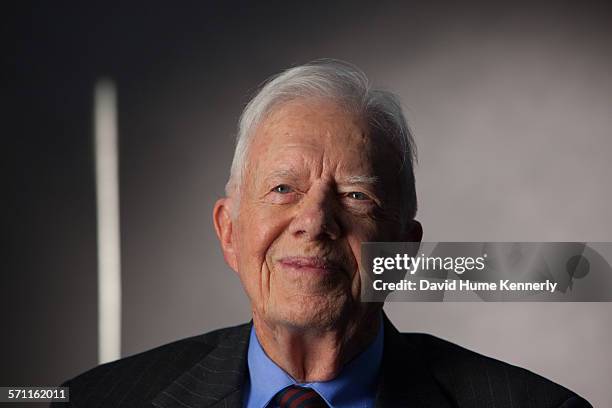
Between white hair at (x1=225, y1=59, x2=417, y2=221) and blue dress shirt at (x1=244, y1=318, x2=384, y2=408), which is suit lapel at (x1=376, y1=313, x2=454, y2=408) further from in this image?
white hair at (x1=225, y1=59, x2=417, y2=221)

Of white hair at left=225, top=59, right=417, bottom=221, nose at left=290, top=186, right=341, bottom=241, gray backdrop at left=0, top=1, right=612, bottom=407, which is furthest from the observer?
gray backdrop at left=0, top=1, right=612, bottom=407

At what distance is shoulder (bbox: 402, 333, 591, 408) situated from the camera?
1.70 meters

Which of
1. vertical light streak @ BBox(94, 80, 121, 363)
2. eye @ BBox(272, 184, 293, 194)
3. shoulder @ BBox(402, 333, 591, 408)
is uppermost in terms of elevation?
vertical light streak @ BBox(94, 80, 121, 363)

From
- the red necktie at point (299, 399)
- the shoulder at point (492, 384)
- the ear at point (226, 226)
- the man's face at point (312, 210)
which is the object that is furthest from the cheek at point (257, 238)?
the shoulder at point (492, 384)

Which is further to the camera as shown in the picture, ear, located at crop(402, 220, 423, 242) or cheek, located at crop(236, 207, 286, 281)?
ear, located at crop(402, 220, 423, 242)

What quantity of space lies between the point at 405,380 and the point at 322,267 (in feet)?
0.91

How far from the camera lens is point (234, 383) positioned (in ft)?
5.76

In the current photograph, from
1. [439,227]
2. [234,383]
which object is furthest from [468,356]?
[439,227]

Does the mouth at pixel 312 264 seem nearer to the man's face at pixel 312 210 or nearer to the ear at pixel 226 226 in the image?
the man's face at pixel 312 210

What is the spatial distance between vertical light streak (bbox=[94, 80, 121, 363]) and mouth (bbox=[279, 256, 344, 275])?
127 cm

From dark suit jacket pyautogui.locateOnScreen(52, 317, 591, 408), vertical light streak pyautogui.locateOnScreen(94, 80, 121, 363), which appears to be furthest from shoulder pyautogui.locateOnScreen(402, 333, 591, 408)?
vertical light streak pyautogui.locateOnScreen(94, 80, 121, 363)

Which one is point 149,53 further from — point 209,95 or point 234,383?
point 234,383

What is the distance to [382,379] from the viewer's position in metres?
1.70

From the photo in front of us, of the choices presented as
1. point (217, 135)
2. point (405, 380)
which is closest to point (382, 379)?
point (405, 380)
